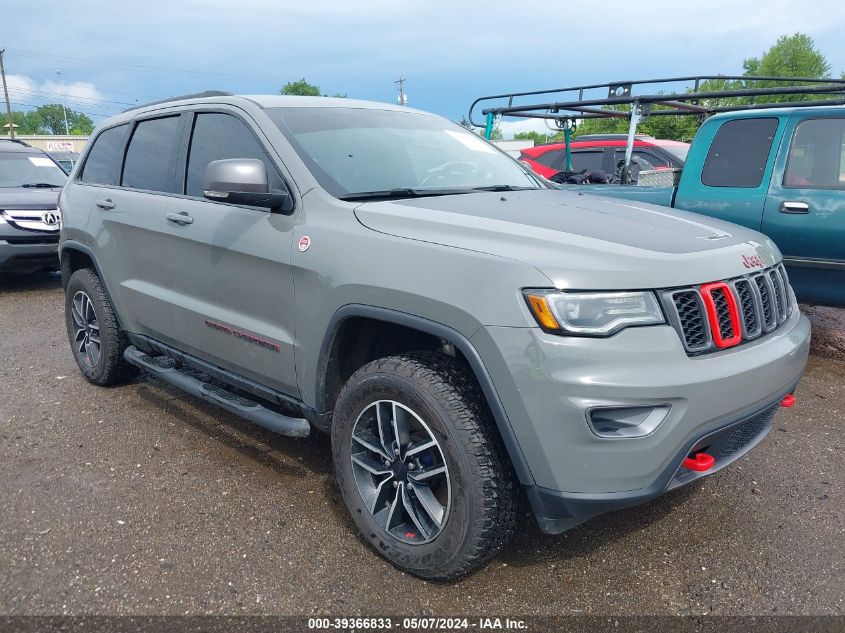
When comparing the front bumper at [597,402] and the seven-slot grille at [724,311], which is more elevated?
the seven-slot grille at [724,311]

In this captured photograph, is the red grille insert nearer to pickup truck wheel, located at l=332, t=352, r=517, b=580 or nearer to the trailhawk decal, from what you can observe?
pickup truck wheel, located at l=332, t=352, r=517, b=580

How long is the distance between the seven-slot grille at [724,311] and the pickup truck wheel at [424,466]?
72 cm

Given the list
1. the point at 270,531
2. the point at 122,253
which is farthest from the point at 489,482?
the point at 122,253

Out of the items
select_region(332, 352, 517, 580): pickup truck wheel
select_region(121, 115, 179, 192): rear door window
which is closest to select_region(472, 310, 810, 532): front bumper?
select_region(332, 352, 517, 580): pickup truck wheel

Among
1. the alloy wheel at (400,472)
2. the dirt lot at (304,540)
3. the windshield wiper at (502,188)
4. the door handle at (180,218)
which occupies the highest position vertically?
the windshield wiper at (502,188)

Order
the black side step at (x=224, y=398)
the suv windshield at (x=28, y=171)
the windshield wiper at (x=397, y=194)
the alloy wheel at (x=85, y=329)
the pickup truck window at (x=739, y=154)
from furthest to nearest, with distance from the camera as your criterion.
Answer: the suv windshield at (x=28, y=171) → the pickup truck window at (x=739, y=154) → the alloy wheel at (x=85, y=329) → the black side step at (x=224, y=398) → the windshield wiper at (x=397, y=194)

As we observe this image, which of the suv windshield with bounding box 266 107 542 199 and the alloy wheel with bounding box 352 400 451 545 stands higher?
the suv windshield with bounding box 266 107 542 199

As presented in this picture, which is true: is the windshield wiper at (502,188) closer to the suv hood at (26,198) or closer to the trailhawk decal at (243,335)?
the trailhawk decal at (243,335)

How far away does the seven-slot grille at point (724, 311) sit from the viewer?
2281 mm

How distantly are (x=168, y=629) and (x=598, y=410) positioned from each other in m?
1.64

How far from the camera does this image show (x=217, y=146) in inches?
139

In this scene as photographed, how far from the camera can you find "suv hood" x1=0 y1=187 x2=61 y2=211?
8.39 m

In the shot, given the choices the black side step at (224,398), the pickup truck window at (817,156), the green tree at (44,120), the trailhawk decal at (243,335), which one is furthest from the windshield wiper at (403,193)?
the green tree at (44,120)

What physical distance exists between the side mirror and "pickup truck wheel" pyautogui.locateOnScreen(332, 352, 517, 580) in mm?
840
